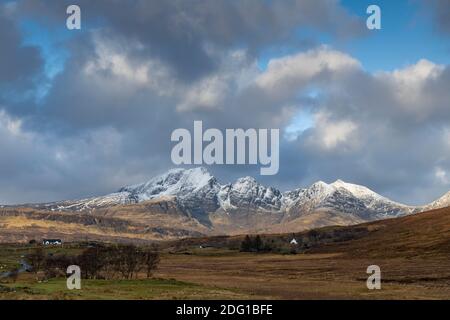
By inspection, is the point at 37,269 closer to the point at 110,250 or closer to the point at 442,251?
the point at 110,250
